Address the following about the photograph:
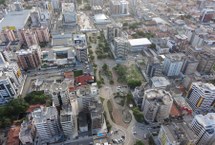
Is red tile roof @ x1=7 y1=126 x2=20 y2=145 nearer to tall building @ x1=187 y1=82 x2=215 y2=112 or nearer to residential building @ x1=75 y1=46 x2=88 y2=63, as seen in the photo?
residential building @ x1=75 y1=46 x2=88 y2=63

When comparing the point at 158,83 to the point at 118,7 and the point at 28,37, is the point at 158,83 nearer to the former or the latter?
the point at 28,37

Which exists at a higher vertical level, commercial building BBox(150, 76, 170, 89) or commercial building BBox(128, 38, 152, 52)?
commercial building BBox(128, 38, 152, 52)

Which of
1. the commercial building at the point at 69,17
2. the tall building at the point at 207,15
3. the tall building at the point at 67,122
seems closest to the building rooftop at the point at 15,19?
the commercial building at the point at 69,17

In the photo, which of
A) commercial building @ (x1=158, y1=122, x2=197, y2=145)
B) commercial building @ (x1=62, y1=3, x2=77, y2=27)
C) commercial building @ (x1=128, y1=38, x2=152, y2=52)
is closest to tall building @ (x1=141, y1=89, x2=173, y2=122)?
commercial building @ (x1=158, y1=122, x2=197, y2=145)

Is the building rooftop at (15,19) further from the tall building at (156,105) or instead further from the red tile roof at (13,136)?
the tall building at (156,105)

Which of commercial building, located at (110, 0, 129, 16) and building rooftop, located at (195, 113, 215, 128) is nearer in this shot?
building rooftop, located at (195, 113, 215, 128)

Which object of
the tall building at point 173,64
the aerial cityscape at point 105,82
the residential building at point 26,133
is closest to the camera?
the residential building at point 26,133
